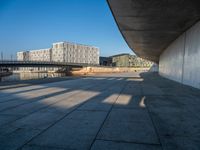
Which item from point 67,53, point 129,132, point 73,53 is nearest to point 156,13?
point 129,132

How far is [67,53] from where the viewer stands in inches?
5477

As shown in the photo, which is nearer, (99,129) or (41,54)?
(99,129)

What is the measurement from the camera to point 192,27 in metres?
13.1

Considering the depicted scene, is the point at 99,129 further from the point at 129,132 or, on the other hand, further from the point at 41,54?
the point at 41,54

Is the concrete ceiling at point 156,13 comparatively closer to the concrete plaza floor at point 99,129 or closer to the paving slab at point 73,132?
the concrete plaza floor at point 99,129

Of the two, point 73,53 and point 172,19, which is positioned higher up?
point 73,53

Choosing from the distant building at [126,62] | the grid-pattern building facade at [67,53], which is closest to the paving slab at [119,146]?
the grid-pattern building facade at [67,53]

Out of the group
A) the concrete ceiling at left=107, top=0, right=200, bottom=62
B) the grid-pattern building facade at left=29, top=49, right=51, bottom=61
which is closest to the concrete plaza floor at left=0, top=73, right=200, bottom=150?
the concrete ceiling at left=107, top=0, right=200, bottom=62

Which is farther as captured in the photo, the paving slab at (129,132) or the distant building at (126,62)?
the distant building at (126,62)

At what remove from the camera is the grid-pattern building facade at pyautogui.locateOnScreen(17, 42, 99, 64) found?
13812 centimetres

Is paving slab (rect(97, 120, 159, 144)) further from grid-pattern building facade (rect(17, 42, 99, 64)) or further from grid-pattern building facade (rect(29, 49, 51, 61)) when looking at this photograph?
grid-pattern building facade (rect(29, 49, 51, 61))

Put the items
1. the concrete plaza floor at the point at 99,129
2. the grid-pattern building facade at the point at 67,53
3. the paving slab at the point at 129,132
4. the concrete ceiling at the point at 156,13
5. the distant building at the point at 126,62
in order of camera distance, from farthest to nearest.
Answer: the distant building at the point at 126,62, the grid-pattern building facade at the point at 67,53, the concrete ceiling at the point at 156,13, the paving slab at the point at 129,132, the concrete plaza floor at the point at 99,129

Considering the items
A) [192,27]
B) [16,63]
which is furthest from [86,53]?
[192,27]

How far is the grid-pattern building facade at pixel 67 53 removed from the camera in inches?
5438
